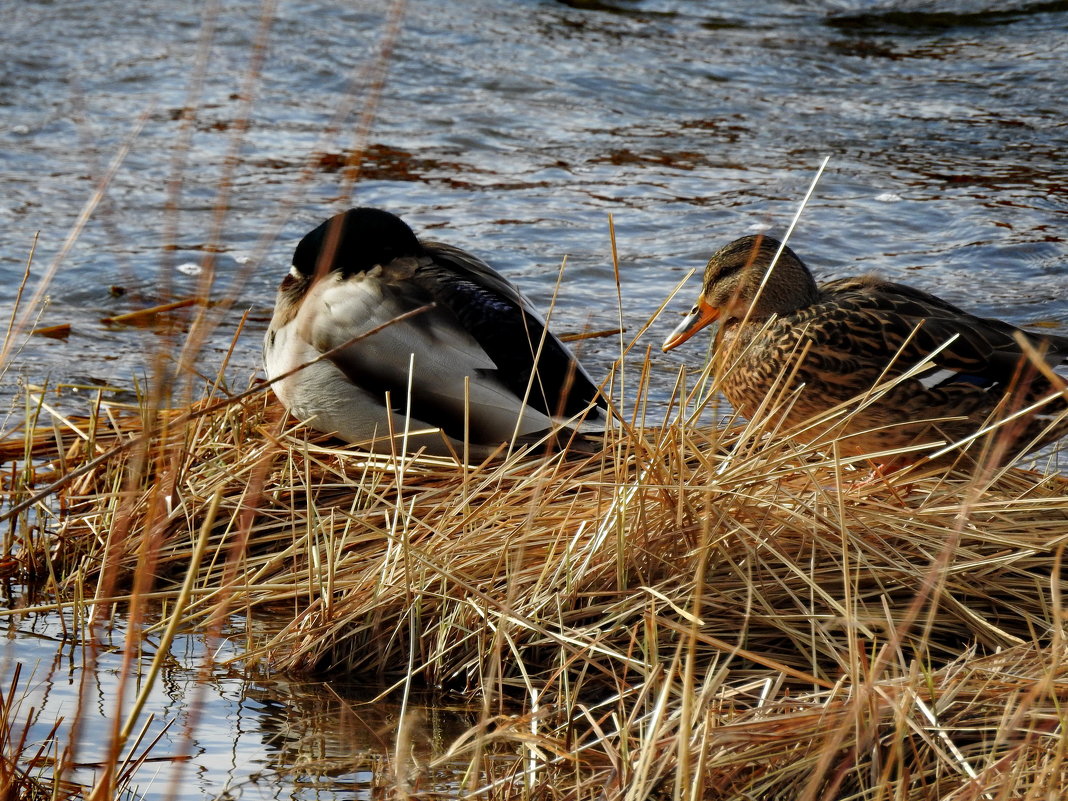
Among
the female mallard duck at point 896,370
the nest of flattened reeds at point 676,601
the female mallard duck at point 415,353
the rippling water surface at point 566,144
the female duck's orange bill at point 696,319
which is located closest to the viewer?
the nest of flattened reeds at point 676,601

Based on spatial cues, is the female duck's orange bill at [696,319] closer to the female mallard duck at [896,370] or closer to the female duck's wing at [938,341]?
the female mallard duck at [896,370]

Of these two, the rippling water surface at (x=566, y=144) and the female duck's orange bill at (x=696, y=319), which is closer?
the female duck's orange bill at (x=696, y=319)

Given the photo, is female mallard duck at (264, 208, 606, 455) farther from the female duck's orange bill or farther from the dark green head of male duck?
the female duck's orange bill

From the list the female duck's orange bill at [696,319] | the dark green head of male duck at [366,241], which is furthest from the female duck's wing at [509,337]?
the female duck's orange bill at [696,319]

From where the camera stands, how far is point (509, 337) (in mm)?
4039

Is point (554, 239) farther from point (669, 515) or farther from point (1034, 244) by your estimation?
point (669, 515)

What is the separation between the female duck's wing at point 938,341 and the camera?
3.69 metres

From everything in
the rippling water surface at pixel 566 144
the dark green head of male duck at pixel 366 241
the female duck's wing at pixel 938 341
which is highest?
the dark green head of male duck at pixel 366 241

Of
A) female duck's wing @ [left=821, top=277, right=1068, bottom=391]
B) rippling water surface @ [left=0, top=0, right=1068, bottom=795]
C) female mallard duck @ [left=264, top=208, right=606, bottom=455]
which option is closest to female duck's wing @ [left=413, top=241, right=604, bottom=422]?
female mallard duck @ [left=264, top=208, right=606, bottom=455]

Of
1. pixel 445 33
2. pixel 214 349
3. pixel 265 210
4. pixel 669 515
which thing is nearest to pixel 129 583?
pixel 669 515

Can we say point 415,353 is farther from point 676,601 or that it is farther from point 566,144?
point 566,144

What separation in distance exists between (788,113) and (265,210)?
3.83 meters

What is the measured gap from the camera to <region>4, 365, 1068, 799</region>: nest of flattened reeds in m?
2.27

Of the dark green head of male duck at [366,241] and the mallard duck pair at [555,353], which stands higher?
the dark green head of male duck at [366,241]
